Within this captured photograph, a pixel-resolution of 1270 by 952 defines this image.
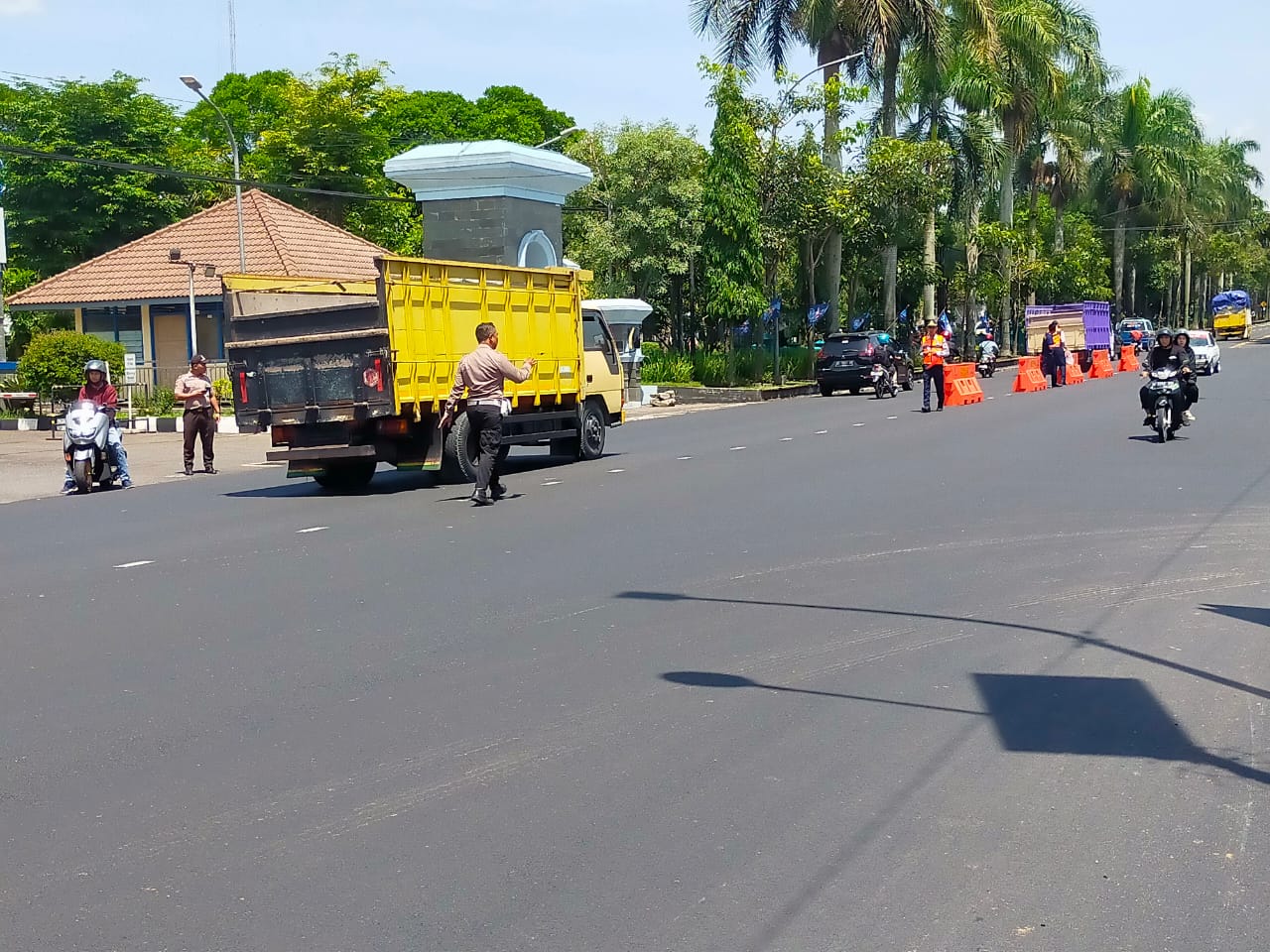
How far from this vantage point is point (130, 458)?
24.9 metres

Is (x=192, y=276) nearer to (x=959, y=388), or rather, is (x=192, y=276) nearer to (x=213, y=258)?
(x=213, y=258)

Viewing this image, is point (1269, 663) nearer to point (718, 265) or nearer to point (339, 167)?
point (718, 265)

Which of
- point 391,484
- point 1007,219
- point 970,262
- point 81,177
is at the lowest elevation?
point 391,484

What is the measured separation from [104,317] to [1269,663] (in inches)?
1569

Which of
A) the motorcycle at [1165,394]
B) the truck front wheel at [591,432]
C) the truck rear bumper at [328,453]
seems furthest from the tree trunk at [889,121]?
the truck rear bumper at [328,453]

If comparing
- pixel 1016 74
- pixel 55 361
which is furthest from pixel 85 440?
pixel 1016 74

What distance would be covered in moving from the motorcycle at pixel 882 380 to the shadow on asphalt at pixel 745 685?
29.9 metres

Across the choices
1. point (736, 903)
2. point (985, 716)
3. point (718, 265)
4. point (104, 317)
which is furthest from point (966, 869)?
point (104, 317)

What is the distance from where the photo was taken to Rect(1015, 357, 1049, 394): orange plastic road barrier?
37062 millimetres

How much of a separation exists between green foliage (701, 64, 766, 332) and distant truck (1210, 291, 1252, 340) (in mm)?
59606

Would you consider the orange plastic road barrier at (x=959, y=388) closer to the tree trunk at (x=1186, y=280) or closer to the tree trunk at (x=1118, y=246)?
the tree trunk at (x=1118, y=246)

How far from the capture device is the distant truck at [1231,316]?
9069cm

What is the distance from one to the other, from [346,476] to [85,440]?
3584 mm

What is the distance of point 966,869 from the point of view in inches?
183
